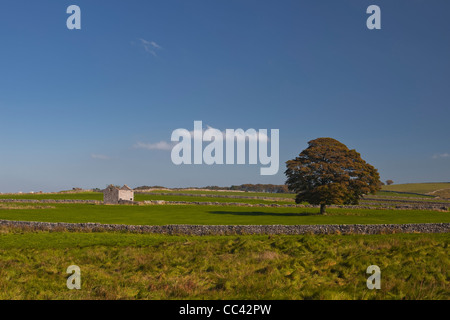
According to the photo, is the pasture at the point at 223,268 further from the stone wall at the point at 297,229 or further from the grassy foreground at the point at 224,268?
the stone wall at the point at 297,229

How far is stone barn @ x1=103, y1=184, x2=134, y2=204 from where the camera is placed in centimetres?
7269

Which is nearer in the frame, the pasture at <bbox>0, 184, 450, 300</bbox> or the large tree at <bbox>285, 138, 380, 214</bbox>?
the pasture at <bbox>0, 184, 450, 300</bbox>

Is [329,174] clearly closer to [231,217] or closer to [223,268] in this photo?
[231,217]

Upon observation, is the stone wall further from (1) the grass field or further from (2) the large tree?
(2) the large tree

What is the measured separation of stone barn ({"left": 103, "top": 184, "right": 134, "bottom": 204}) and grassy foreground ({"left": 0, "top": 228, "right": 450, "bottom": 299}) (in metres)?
45.9

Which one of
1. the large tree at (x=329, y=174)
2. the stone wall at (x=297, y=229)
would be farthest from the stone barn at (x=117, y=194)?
the stone wall at (x=297, y=229)

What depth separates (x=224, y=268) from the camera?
17750 millimetres

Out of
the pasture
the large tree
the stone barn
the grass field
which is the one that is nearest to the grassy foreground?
the pasture

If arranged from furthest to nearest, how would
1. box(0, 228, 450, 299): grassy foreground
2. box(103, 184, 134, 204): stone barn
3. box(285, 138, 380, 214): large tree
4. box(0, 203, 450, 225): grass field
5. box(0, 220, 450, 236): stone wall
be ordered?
box(103, 184, 134, 204): stone barn
box(285, 138, 380, 214): large tree
box(0, 203, 450, 225): grass field
box(0, 220, 450, 236): stone wall
box(0, 228, 450, 299): grassy foreground

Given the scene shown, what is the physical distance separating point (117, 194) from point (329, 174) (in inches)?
1789

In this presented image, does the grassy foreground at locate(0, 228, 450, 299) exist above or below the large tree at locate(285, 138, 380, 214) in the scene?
below

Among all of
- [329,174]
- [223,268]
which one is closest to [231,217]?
[329,174]

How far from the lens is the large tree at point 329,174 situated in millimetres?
45434
